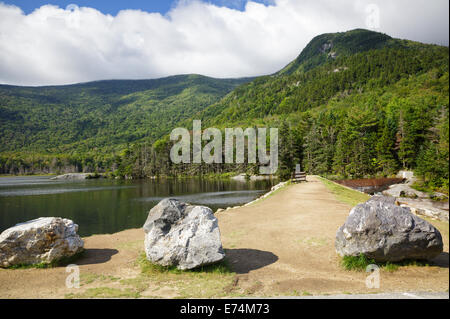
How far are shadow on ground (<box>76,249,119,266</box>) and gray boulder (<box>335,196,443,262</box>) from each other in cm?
920

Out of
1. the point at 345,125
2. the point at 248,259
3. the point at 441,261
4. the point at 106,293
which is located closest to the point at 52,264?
the point at 106,293

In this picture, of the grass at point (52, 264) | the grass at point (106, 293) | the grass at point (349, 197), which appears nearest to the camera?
the grass at point (106, 293)

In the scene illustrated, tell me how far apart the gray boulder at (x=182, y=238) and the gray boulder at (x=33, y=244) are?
360 cm

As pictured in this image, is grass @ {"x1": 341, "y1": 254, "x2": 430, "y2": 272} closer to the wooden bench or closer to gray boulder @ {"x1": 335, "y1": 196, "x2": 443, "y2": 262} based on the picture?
gray boulder @ {"x1": 335, "y1": 196, "x2": 443, "y2": 262}

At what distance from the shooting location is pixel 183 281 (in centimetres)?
832

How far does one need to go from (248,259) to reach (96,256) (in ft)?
20.7

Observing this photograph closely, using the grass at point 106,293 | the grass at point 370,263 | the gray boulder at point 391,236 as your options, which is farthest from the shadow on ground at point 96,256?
the gray boulder at point 391,236

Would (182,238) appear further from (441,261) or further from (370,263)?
(441,261)

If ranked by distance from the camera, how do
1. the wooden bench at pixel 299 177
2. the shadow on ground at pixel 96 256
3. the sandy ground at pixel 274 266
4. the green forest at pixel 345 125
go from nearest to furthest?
the sandy ground at pixel 274 266
the shadow on ground at pixel 96 256
the green forest at pixel 345 125
the wooden bench at pixel 299 177

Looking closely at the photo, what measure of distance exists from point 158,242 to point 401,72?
138 m

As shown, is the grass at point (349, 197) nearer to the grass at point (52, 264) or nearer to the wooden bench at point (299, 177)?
the wooden bench at point (299, 177)

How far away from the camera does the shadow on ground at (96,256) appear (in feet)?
35.3
